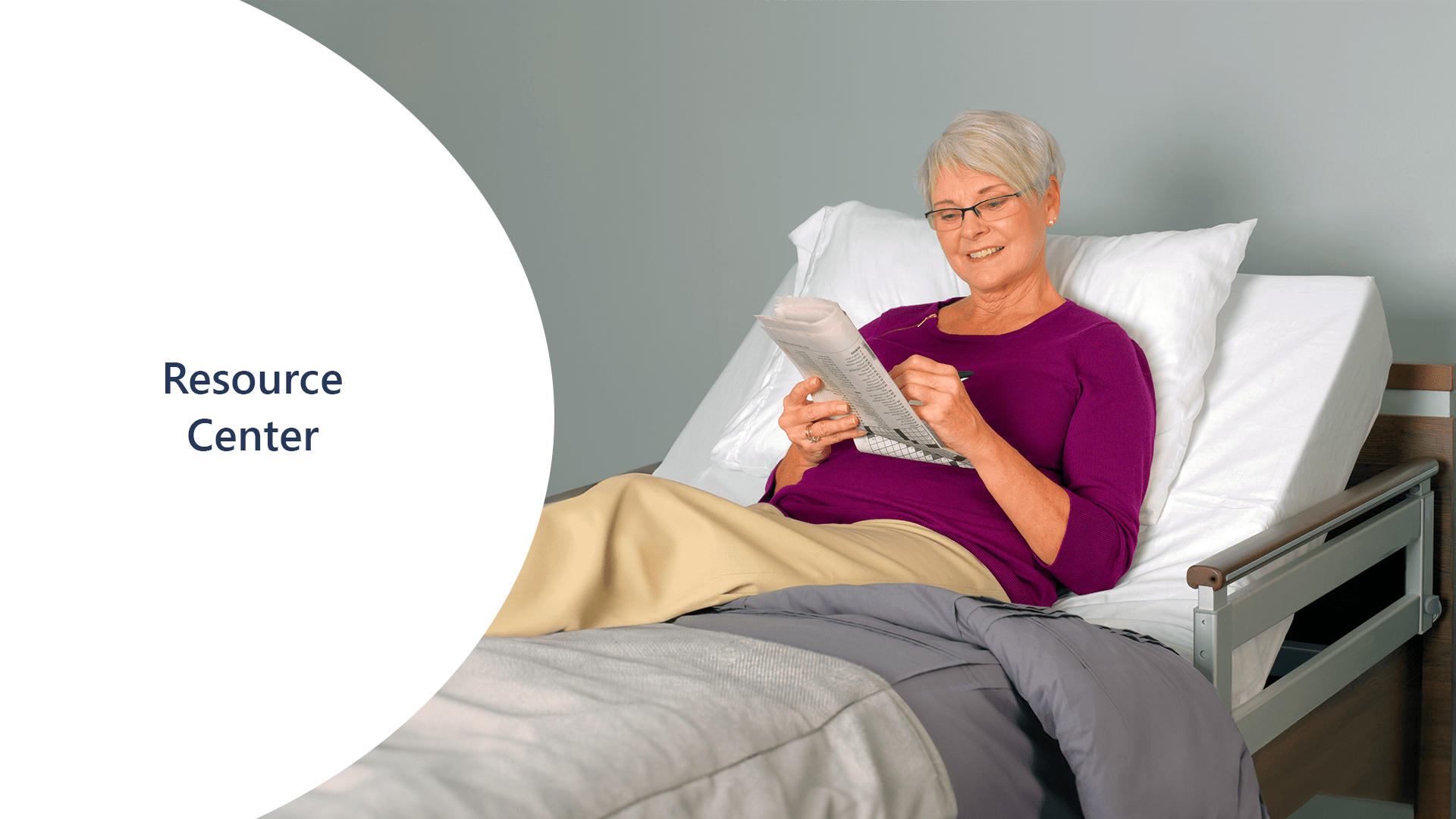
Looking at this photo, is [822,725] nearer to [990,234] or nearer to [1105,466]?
[1105,466]

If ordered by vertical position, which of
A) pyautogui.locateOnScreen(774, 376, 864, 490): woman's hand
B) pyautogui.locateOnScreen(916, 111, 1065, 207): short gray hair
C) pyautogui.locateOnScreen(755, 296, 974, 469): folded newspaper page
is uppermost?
pyautogui.locateOnScreen(916, 111, 1065, 207): short gray hair

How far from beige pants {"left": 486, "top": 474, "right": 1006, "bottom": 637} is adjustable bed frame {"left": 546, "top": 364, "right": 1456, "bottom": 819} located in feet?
1.07

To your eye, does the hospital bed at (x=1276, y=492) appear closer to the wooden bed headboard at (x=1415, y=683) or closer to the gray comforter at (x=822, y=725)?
the wooden bed headboard at (x=1415, y=683)

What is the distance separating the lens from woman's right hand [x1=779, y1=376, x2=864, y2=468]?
1500 mm

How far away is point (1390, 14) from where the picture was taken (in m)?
1.85

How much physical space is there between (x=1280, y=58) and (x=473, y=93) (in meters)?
2.04

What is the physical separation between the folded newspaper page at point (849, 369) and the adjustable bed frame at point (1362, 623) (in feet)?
1.23

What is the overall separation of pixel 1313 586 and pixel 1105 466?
29 cm

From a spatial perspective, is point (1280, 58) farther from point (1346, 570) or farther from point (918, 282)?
point (1346, 570)

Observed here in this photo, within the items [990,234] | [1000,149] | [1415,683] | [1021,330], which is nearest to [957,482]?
[1021,330]

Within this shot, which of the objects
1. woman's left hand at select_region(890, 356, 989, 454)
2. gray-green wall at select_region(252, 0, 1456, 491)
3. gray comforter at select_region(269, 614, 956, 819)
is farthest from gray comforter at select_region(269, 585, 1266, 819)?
gray-green wall at select_region(252, 0, 1456, 491)

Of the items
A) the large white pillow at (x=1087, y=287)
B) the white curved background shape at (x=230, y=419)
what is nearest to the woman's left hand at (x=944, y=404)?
the large white pillow at (x=1087, y=287)

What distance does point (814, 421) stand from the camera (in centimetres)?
154

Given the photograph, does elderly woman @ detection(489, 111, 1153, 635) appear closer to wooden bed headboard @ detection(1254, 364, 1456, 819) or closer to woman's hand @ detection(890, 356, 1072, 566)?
woman's hand @ detection(890, 356, 1072, 566)
